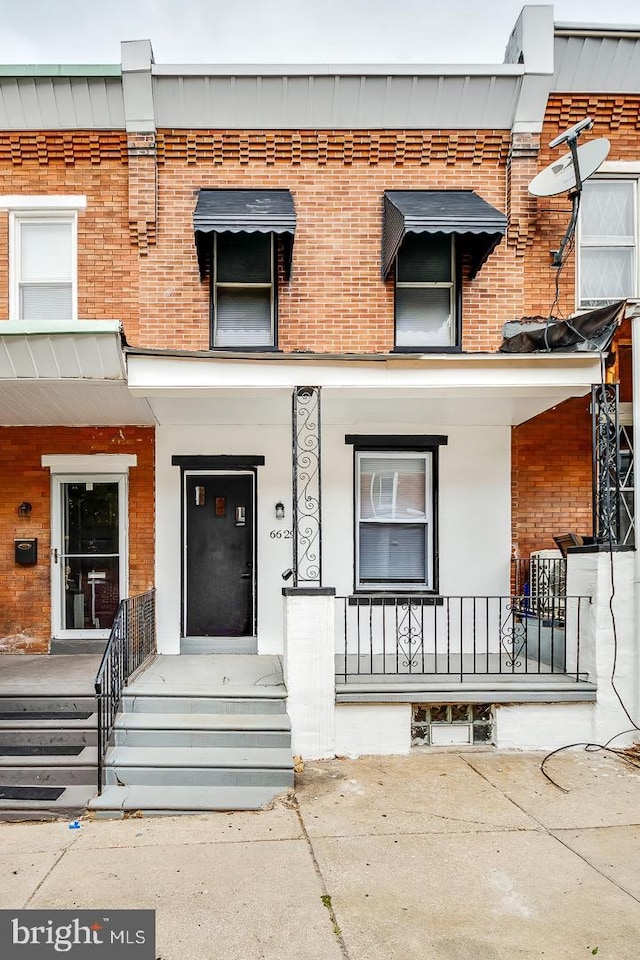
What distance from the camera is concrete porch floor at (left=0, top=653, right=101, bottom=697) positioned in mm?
6496

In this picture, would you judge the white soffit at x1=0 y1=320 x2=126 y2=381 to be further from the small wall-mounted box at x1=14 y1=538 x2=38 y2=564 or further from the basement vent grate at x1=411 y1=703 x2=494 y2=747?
the basement vent grate at x1=411 y1=703 x2=494 y2=747

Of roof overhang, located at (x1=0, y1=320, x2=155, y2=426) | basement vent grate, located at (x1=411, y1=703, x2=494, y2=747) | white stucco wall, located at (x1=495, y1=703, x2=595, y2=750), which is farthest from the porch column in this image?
roof overhang, located at (x1=0, y1=320, x2=155, y2=426)

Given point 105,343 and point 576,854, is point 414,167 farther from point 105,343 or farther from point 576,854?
point 576,854

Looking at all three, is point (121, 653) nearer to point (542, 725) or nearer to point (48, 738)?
point (48, 738)

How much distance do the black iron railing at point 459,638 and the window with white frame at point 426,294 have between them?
3380mm

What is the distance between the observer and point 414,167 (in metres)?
8.65

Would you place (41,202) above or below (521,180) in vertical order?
below

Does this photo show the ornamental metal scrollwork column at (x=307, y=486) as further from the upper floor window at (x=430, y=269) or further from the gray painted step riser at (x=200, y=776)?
the gray painted step riser at (x=200, y=776)

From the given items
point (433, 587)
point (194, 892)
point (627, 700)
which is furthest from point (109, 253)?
point (627, 700)

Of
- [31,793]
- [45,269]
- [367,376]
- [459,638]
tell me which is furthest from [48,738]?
[45,269]

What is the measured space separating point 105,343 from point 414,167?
4860mm

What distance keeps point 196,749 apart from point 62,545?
375 cm

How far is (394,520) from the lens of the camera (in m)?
8.49

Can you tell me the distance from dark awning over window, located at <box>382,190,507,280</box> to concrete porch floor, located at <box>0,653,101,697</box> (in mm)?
5966
